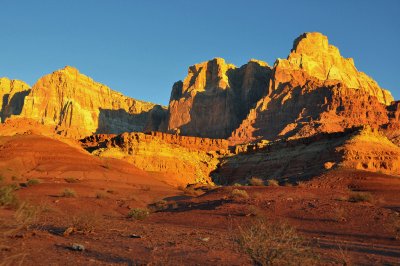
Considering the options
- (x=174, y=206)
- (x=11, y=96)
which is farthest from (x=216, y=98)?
(x=174, y=206)

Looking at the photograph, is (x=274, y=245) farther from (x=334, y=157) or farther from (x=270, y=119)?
(x=270, y=119)

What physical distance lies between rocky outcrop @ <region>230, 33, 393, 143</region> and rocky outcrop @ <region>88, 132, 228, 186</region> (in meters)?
22.0

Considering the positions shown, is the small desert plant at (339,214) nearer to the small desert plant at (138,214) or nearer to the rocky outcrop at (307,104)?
the small desert plant at (138,214)

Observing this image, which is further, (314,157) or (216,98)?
(216,98)

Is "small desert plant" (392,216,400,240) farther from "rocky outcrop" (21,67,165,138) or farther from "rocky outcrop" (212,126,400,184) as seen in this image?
"rocky outcrop" (21,67,165,138)

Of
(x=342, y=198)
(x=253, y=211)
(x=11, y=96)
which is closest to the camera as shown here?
(x=253, y=211)

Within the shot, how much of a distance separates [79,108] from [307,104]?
70149mm

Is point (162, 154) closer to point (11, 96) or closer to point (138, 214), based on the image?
point (138, 214)

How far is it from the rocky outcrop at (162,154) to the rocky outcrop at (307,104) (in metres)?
22.0

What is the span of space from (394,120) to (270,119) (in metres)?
25.6

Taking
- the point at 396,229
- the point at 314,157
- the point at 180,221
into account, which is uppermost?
the point at 314,157

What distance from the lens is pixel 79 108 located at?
12962 cm

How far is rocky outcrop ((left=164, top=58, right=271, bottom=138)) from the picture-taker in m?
111

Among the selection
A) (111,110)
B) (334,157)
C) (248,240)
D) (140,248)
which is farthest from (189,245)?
(111,110)
